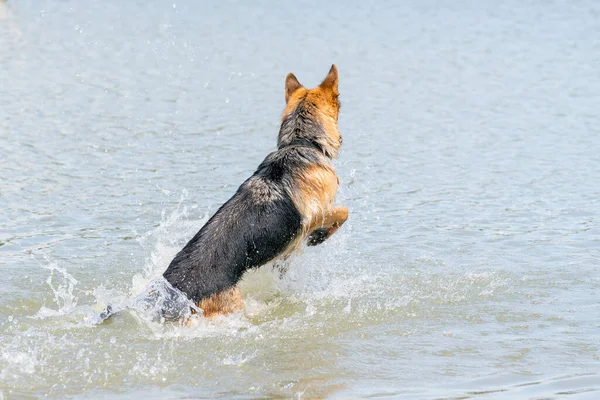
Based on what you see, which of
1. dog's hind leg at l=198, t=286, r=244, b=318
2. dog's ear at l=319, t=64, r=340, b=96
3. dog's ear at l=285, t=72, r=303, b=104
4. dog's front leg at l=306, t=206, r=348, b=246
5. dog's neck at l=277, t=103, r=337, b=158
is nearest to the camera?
dog's hind leg at l=198, t=286, r=244, b=318

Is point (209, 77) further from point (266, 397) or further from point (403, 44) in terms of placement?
point (266, 397)

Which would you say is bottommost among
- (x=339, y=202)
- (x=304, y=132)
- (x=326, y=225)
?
(x=339, y=202)

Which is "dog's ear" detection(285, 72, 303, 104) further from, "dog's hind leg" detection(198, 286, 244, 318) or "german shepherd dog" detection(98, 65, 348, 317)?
"dog's hind leg" detection(198, 286, 244, 318)

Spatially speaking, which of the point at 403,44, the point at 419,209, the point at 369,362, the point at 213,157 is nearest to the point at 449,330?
the point at 369,362

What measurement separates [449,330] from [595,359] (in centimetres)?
103

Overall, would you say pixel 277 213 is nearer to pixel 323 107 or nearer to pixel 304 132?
pixel 304 132

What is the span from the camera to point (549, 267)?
→ 7777 millimetres

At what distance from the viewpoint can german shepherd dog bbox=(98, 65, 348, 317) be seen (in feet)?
20.1

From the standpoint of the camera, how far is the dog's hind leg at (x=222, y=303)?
6.07 m

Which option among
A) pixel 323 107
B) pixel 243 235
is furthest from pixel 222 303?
pixel 323 107

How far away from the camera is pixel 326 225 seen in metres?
7.12

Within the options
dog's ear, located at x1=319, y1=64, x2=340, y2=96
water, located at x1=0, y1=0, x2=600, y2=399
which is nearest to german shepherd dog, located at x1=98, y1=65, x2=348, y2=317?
dog's ear, located at x1=319, y1=64, x2=340, y2=96

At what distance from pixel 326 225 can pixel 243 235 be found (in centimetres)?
105

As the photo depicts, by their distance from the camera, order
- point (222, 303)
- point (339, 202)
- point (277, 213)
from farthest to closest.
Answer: point (339, 202) < point (277, 213) < point (222, 303)
